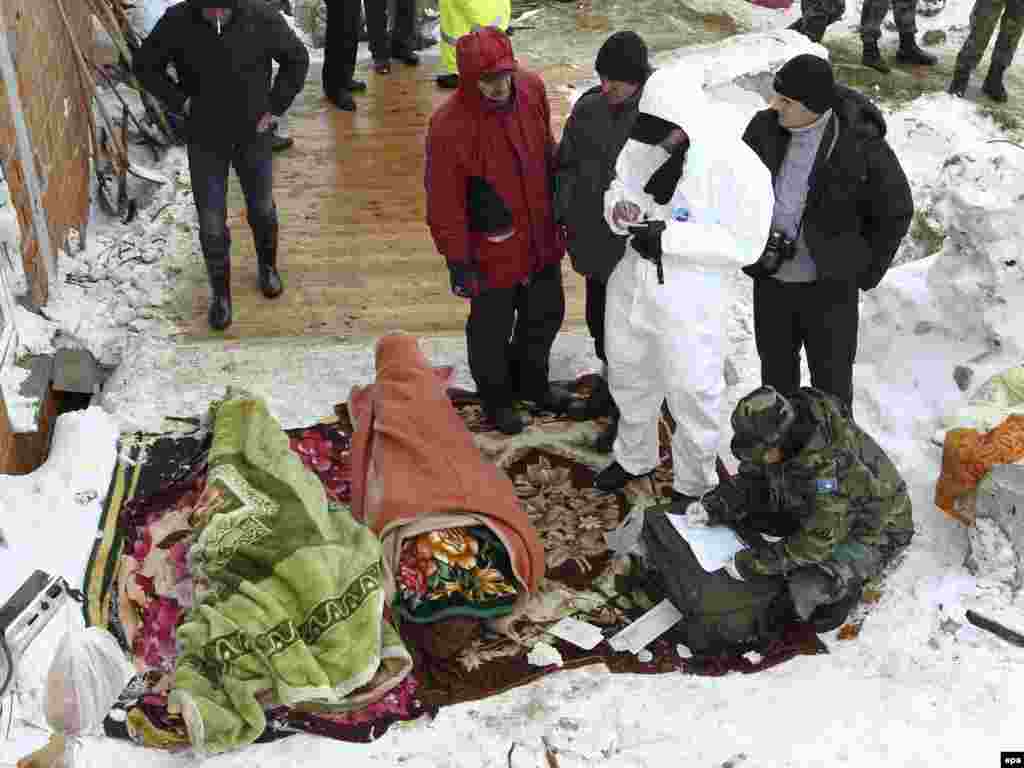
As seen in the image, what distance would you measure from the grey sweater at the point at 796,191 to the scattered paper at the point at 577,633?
4.81 ft

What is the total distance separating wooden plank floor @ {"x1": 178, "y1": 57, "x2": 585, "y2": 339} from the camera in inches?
219

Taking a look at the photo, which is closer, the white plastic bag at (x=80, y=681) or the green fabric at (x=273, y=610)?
the white plastic bag at (x=80, y=681)

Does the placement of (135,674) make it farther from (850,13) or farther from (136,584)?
(850,13)

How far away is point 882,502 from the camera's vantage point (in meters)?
3.72

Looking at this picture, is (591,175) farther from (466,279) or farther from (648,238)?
(466,279)

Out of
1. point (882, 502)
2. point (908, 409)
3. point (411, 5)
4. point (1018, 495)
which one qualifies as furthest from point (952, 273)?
point (411, 5)

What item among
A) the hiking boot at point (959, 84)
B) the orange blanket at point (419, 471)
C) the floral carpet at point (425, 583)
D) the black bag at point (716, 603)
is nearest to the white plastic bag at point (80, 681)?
the floral carpet at point (425, 583)

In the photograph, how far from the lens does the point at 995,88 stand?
7.59m

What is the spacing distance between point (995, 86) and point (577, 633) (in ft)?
18.4

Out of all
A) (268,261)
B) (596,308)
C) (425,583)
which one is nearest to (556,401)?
(596,308)

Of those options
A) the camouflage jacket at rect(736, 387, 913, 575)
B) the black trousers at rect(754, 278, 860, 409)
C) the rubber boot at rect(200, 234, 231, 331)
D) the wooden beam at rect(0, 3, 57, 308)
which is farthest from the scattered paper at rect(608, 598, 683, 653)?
the wooden beam at rect(0, 3, 57, 308)

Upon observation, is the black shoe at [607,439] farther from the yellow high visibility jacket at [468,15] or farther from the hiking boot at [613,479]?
the yellow high visibility jacket at [468,15]

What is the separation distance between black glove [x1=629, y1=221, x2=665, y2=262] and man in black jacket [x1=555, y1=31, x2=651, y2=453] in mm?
184

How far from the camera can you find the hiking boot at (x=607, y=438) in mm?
4715
